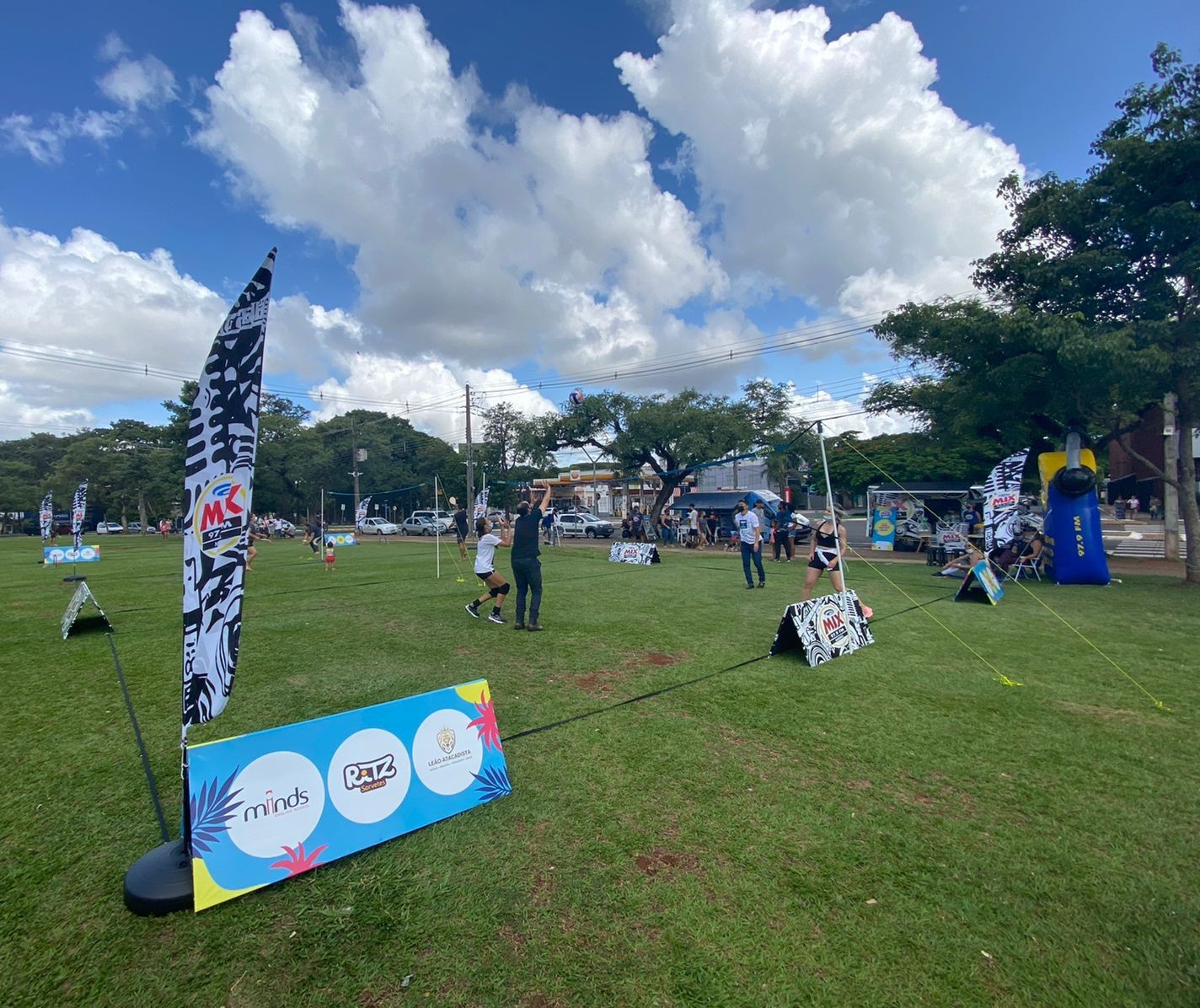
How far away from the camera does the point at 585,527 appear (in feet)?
114

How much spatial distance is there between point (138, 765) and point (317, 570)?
48.4 feet

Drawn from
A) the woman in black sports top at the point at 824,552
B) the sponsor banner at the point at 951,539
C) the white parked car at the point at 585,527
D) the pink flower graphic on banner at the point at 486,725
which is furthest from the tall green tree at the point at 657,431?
the pink flower graphic on banner at the point at 486,725

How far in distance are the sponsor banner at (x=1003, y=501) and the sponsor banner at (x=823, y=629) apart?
734cm

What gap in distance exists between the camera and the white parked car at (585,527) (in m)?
34.0

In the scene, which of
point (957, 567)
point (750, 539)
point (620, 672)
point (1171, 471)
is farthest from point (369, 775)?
point (1171, 471)

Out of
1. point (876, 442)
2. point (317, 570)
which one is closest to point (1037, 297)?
point (317, 570)

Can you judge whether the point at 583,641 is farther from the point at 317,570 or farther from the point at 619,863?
the point at 317,570

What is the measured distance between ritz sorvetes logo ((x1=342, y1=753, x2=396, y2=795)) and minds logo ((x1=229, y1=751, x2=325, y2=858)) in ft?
0.43

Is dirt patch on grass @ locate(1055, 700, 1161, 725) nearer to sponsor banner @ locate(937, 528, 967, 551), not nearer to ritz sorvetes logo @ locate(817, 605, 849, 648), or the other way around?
ritz sorvetes logo @ locate(817, 605, 849, 648)

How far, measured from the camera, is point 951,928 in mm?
2461

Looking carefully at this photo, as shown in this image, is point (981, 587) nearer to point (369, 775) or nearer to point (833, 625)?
point (833, 625)

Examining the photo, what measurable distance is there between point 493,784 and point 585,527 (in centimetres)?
3114

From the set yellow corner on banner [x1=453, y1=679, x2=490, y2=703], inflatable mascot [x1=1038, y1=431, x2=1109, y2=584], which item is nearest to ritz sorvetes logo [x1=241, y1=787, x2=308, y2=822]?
yellow corner on banner [x1=453, y1=679, x2=490, y2=703]

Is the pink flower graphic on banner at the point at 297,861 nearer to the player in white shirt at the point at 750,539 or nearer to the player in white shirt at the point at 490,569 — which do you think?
the player in white shirt at the point at 490,569
